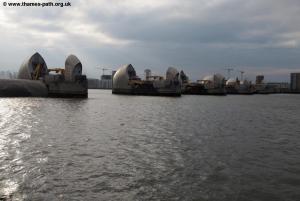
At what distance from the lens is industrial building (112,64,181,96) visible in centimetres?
10075

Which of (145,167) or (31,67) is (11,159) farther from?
(31,67)

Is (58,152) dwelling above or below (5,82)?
below

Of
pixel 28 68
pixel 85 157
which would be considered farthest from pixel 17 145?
pixel 28 68

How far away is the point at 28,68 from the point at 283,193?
84.2 metres

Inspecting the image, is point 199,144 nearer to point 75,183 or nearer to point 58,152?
point 58,152

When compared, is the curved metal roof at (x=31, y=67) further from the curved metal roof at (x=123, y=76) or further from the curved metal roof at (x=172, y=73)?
the curved metal roof at (x=172, y=73)

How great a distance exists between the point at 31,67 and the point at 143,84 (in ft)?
115

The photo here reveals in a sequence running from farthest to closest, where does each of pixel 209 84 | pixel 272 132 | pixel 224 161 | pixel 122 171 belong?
pixel 209 84, pixel 272 132, pixel 224 161, pixel 122 171

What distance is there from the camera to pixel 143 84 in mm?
104062

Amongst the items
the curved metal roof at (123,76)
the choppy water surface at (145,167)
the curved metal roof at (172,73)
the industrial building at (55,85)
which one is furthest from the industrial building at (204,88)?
the choppy water surface at (145,167)

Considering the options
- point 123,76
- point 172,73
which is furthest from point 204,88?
point 123,76

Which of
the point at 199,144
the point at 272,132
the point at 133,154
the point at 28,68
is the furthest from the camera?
the point at 28,68

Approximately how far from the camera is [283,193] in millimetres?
9375

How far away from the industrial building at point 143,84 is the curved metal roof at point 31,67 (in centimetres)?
2797
